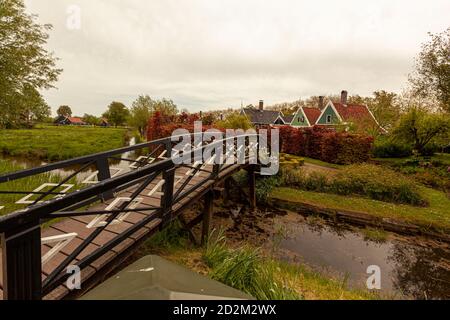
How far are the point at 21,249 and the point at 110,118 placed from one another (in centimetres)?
7971

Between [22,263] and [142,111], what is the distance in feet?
130

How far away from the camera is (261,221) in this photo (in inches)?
342

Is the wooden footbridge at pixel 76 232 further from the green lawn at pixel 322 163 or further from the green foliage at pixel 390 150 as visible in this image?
the green foliage at pixel 390 150

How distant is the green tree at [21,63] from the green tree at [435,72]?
83.3 feet

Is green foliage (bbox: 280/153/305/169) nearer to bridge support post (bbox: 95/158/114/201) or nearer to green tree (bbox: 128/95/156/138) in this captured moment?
bridge support post (bbox: 95/158/114/201)

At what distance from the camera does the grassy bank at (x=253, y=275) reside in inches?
142

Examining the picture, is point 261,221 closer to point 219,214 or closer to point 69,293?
point 219,214

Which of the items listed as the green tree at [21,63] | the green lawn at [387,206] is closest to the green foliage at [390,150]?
the green lawn at [387,206]

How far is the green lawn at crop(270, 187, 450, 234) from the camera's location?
8.11 meters

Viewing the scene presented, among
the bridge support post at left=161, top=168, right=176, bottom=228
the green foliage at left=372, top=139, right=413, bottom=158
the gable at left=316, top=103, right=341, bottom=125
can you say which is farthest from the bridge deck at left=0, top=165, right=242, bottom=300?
the gable at left=316, top=103, right=341, bottom=125

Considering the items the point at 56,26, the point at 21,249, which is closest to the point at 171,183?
the point at 21,249

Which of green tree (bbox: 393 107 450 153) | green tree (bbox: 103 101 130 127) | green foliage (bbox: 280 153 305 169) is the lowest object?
green foliage (bbox: 280 153 305 169)

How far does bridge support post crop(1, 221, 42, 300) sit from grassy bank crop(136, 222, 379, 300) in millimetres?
2394
